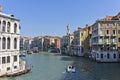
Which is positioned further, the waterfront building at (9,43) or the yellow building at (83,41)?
the yellow building at (83,41)

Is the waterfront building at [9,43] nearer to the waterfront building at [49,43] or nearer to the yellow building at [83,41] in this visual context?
the yellow building at [83,41]

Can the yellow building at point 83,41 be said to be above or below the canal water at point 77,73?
above

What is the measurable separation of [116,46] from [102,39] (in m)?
3.30

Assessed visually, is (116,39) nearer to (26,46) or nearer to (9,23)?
(9,23)

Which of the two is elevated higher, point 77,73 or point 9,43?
point 9,43

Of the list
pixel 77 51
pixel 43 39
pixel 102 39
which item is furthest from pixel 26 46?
pixel 102 39

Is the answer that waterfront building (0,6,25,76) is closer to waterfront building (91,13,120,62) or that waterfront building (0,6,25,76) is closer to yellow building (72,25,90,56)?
waterfront building (91,13,120,62)

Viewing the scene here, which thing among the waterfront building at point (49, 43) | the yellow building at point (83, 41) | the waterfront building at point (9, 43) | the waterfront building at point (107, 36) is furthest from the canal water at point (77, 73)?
the waterfront building at point (49, 43)

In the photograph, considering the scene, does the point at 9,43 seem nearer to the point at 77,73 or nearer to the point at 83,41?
the point at 77,73

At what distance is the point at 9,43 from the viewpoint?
29438 millimetres

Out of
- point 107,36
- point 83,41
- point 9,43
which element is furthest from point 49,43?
point 9,43

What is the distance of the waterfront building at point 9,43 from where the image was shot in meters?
27.8

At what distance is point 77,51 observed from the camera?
8275 centimetres

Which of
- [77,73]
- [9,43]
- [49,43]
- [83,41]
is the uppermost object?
[49,43]
